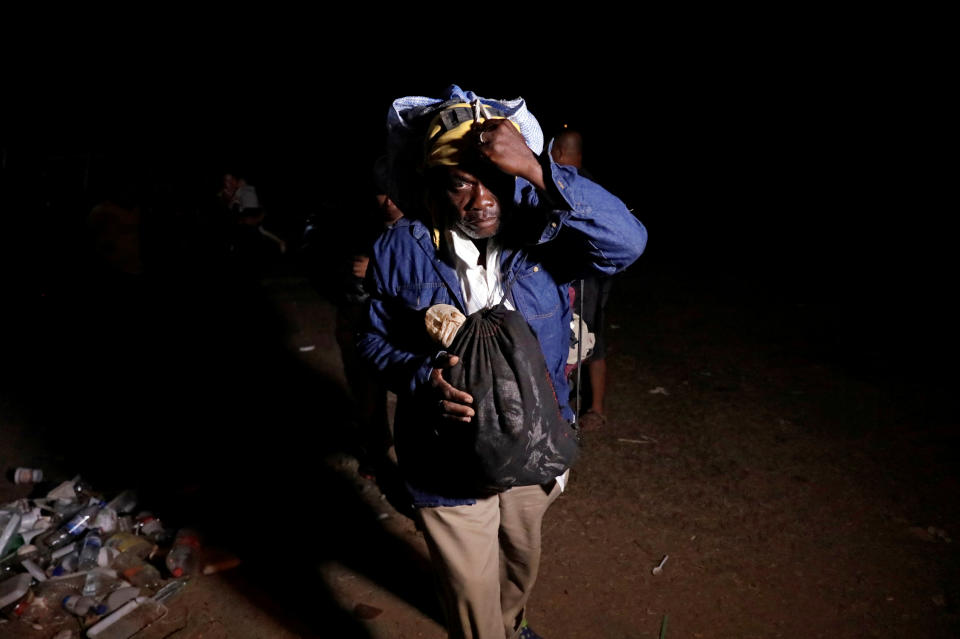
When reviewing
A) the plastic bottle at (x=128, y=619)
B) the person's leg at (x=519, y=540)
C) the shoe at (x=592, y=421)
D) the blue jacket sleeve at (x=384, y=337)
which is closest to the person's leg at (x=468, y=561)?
the person's leg at (x=519, y=540)

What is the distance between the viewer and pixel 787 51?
14438 mm

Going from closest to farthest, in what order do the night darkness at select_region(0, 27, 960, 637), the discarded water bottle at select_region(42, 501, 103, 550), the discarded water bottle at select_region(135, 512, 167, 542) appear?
the discarded water bottle at select_region(42, 501, 103, 550)
the discarded water bottle at select_region(135, 512, 167, 542)
the night darkness at select_region(0, 27, 960, 637)

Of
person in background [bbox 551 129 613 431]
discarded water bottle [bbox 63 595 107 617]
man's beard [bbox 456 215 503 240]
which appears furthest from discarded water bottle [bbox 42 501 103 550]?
person in background [bbox 551 129 613 431]

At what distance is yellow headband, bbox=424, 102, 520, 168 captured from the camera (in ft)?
5.94

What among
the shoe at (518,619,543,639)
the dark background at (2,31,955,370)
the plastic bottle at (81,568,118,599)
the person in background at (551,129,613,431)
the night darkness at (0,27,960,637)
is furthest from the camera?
the dark background at (2,31,955,370)

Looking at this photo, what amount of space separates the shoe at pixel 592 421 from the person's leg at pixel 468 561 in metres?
2.53

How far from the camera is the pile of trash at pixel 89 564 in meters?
3.01

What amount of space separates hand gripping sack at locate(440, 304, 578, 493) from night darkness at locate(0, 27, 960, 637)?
1.66 metres

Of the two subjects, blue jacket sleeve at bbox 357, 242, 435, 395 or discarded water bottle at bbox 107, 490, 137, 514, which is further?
discarded water bottle at bbox 107, 490, 137, 514

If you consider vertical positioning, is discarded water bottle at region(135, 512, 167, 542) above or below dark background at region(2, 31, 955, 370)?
below

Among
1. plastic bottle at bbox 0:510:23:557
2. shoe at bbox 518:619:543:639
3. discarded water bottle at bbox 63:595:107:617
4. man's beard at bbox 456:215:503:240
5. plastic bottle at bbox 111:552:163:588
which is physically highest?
man's beard at bbox 456:215:503:240

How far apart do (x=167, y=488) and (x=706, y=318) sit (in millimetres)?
5659

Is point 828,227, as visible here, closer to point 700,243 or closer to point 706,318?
point 700,243

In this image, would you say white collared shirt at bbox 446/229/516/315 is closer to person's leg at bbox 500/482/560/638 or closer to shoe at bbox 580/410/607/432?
person's leg at bbox 500/482/560/638
